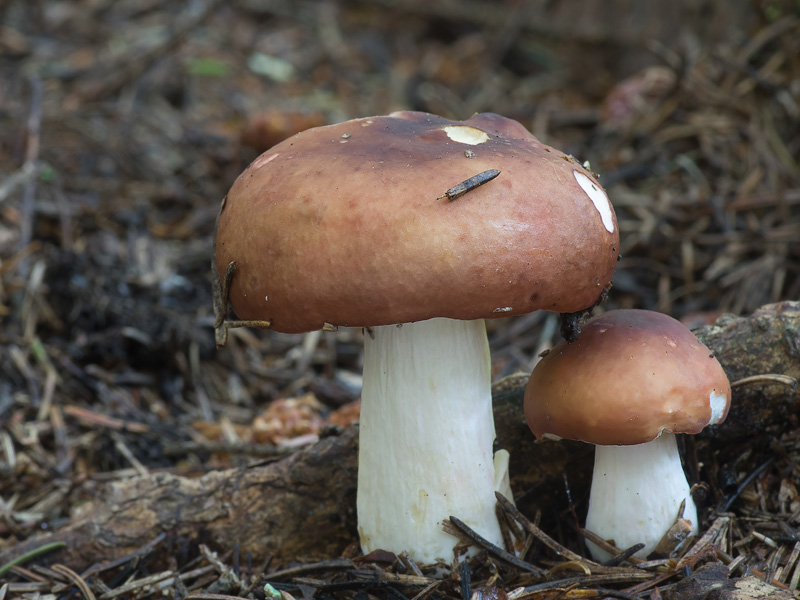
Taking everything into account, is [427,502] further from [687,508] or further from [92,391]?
[92,391]

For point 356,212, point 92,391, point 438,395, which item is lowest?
point 92,391

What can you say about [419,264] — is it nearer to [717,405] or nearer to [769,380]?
[717,405]

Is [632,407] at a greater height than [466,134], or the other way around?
[466,134]

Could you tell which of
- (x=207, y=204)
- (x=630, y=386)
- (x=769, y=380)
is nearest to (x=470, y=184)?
(x=630, y=386)

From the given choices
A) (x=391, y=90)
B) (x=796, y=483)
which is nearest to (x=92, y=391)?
(x=796, y=483)

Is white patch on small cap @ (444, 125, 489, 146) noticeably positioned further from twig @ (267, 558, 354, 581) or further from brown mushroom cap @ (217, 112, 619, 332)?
twig @ (267, 558, 354, 581)

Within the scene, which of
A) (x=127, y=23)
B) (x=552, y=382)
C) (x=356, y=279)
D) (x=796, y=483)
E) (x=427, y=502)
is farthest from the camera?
(x=127, y=23)
